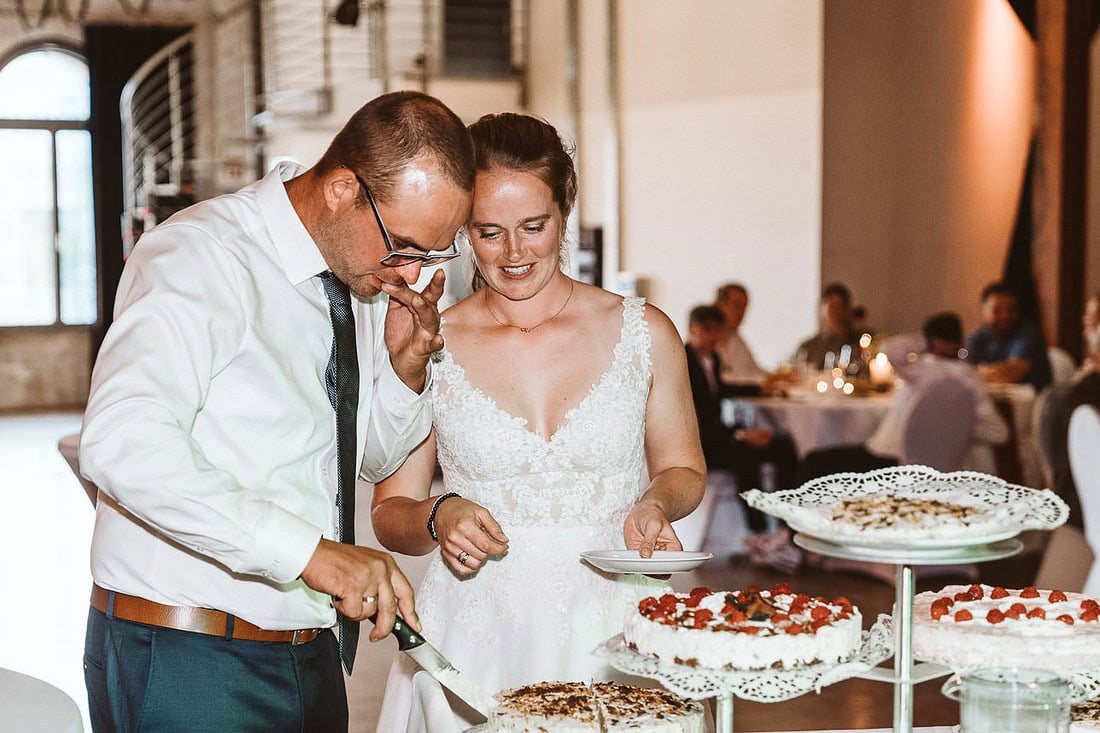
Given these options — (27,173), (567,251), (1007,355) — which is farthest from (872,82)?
(27,173)

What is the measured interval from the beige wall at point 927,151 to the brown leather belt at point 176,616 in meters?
8.25

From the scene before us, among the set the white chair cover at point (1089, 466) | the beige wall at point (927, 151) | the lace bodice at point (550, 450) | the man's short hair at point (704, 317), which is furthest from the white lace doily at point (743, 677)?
the beige wall at point (927, 151)

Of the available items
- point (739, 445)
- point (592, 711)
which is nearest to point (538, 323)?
point (592, 711)

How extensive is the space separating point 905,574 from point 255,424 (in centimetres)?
92

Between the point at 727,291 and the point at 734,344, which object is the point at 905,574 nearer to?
the point at 727,291

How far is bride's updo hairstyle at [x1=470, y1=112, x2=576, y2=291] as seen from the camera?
2.15m

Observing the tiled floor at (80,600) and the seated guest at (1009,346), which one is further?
the seated guest at (1009,346)

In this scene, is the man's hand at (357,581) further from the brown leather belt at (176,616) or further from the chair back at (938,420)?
the chair back at (938,420)

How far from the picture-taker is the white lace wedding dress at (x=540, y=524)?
223 centimetres

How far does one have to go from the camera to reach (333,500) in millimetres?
1906

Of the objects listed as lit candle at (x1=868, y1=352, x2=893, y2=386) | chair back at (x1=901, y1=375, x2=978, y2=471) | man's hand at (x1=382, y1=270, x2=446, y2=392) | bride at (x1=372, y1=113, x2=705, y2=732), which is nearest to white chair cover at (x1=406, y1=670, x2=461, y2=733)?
bride at (x1=372, y1=113, x2=705, y2=732)

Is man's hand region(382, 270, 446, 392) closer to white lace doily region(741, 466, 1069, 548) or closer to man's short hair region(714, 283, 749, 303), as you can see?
white lace doily region(741, 466, 1069, 548)

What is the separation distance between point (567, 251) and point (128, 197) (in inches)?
506

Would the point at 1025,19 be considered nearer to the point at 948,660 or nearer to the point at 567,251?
the point at 567,251
